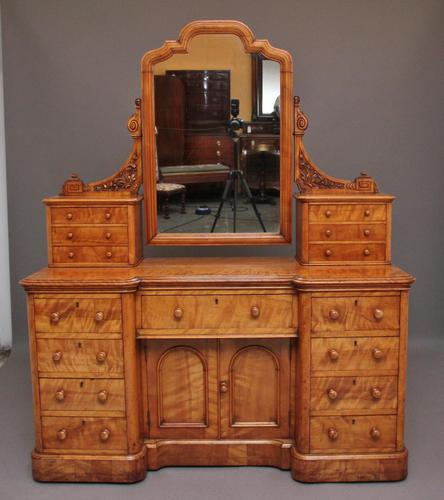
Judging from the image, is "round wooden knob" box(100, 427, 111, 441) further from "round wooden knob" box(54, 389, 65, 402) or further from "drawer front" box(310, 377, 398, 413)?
"drawer front" box(310, 377, 398, 413)

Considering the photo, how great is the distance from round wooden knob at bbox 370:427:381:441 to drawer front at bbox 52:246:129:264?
1.41 meters

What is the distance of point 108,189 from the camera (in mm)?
3197

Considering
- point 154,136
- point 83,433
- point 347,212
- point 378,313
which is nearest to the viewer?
point 378,313

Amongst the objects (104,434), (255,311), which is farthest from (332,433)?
(104,434)

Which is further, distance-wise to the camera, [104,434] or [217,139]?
[217,139]

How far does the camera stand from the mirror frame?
3152 mm

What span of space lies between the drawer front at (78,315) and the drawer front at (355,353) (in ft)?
2.98

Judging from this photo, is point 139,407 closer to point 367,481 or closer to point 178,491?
point 178,491

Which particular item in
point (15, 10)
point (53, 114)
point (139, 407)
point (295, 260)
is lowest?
point (139, 407)

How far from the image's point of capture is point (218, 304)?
113 inches

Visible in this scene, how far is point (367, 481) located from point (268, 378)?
64 cm

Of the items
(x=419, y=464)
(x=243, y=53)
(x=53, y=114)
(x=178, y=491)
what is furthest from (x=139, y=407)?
(x=53, y=114)

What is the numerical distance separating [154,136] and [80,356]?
1.16m

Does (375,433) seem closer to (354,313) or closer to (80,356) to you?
(354,313)
